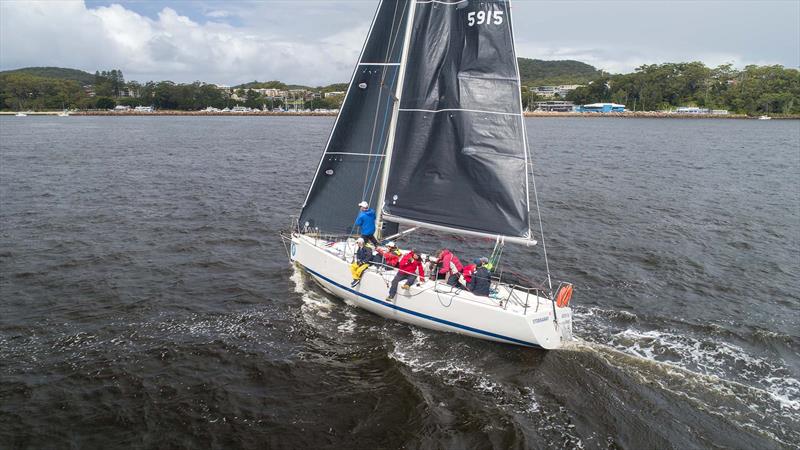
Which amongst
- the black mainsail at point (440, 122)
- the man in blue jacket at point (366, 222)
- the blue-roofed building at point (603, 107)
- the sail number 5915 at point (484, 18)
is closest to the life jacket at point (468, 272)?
the black mainsail at point (440, 122)

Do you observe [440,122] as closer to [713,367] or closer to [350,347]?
[350,347]

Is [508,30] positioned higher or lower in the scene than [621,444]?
higher

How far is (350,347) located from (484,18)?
794 cm

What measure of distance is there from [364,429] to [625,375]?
5.63 metres

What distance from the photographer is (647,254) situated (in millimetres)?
19297

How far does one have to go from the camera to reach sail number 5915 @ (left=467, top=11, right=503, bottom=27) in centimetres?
1103

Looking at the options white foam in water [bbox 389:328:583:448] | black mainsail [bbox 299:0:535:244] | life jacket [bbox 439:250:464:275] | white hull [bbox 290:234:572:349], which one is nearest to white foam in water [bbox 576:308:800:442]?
white hull [bbox 290:234:572:349]

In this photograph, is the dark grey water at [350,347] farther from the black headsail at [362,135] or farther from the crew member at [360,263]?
the black headsail at [362,135]

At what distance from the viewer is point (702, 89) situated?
498 feet

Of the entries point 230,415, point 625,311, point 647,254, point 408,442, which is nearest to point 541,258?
point 647,254

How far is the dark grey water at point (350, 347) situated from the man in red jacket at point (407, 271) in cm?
119

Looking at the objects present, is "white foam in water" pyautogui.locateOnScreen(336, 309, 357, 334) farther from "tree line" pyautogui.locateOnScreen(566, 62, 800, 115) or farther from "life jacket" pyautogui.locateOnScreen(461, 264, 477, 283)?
"tree line" pyautogui.locateOnScreen(566, 62, 800, 115)

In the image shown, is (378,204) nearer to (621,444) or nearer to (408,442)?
(408,442)

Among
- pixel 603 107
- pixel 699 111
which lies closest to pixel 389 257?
pixel 699 111
